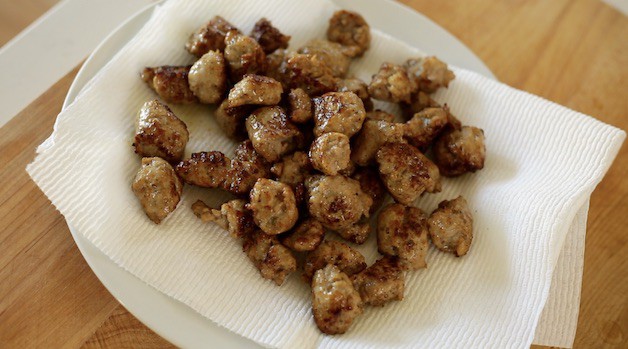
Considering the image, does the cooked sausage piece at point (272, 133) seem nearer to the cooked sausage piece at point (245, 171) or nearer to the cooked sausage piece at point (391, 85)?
the cooked sausage piece at point (245, 171)

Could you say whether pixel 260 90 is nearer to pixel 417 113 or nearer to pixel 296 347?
pixel 417 113

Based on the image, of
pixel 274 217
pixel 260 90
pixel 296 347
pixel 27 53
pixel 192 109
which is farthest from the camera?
pixel 27 53

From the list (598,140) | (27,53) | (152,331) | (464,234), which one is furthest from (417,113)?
(27,53)

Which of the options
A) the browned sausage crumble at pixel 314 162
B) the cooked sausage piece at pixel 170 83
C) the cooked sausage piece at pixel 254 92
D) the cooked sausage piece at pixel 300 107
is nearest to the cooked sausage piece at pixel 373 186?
the browned sausage crumble at pixel 314 162

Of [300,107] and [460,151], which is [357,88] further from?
[460,151]

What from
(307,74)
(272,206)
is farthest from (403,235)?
(307,74)

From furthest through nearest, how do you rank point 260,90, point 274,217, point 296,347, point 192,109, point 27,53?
point 27,53
point 192,109
point 260,90
point 274,217
point 296,347

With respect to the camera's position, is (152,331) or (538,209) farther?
(538,209)
